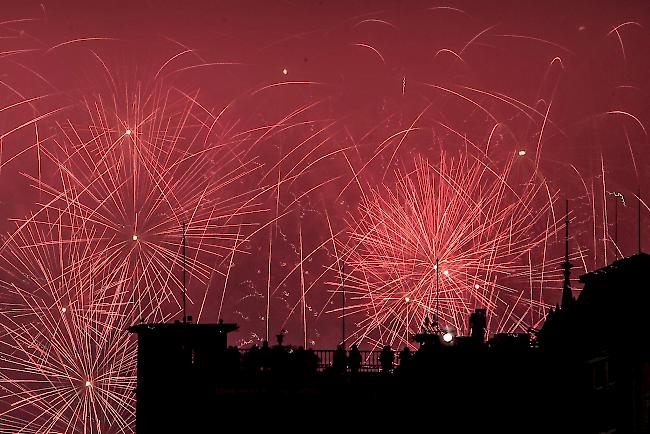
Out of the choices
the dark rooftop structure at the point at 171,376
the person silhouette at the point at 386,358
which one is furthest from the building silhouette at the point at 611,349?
the dark rooftop structure at the point at 171,376

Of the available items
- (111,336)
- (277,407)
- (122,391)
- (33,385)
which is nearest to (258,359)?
(277,407)

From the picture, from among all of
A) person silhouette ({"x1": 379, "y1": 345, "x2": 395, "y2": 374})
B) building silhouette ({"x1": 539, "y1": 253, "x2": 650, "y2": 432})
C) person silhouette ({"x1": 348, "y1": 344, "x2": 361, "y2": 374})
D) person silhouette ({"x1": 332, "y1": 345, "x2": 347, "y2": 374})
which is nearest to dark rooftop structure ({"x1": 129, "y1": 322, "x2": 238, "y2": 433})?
person silhouette ({"x1": 332, "y1": 345, "x2": 347, "y2": 374})

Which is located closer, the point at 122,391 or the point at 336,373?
the point at 336,373

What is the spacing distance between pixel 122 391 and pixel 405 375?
83.8 feet

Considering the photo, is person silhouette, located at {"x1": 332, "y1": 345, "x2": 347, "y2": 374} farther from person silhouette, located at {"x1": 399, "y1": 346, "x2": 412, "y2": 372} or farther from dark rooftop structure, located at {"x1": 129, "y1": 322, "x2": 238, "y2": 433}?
dark rooftop structure, located at {"x1": 129, "y1": 322, "x2": 238, "y2": 433}

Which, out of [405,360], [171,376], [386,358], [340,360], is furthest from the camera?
[171,376]

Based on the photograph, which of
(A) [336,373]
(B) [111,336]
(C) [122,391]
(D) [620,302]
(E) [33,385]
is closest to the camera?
(D) [620,302]

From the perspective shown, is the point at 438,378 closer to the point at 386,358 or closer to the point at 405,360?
the point at 405,360

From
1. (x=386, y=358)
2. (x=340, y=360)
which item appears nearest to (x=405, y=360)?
(x=386, y=358)

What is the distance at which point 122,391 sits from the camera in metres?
66.8

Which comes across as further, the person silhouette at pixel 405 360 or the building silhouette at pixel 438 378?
the person silhouette at pixel 405 360

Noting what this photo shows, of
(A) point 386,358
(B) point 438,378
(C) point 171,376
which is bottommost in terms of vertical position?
(B) point 438,378

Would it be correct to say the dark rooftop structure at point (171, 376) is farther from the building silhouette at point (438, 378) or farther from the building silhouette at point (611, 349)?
the building silhouette at point (611, 349)

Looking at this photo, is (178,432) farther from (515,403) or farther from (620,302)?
(620,302)
